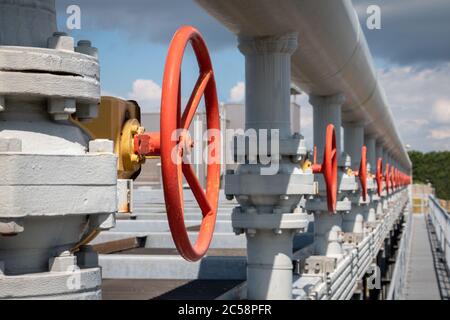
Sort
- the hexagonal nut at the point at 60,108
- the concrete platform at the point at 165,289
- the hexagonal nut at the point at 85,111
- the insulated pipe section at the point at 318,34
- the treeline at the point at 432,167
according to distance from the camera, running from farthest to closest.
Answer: the treeline at the point at 432,167, the concrete platform at the point at 165,289, the insulated pipe section at the point at 318,34, the hexagonal nut at the point at 85,111, the hexagonal nut at the point at 60,108

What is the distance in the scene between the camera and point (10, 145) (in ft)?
11.7

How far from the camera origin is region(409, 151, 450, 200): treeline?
441ft

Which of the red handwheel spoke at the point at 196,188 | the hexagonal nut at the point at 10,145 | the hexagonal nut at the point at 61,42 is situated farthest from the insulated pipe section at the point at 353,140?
the hexagonal nut at the point at 10,145

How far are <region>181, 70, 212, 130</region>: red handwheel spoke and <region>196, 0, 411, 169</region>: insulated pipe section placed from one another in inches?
173

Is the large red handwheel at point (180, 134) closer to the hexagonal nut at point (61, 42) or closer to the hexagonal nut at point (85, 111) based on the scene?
the hexagonal nut at point (85, 111)

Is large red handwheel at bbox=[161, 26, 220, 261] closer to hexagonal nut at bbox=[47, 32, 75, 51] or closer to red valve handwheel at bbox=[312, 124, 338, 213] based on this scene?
hexagonal nut at bbox=[47, 32, 75, 51]

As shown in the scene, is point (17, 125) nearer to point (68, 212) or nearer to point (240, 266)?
point (68, 212)

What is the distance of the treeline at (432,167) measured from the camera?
134 metres

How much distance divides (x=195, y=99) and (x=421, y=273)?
44.3 m

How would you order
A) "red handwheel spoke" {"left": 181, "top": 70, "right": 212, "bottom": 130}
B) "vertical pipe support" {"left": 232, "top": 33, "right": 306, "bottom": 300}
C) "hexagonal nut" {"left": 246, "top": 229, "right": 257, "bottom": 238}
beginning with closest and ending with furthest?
1. "red handwheel spoke" {"left": 181, "top": 70, "right": 212, "bottom": 130}
2. "vertical pipe support" {"left": 232, "top": 33, "right": 306, "bottom": 300}
3. "hexagonal nut" {"left": 246, "top": 229, "right": 257, "bottom": 238}

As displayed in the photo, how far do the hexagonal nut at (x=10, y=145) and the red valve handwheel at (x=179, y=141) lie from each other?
2.57 feet

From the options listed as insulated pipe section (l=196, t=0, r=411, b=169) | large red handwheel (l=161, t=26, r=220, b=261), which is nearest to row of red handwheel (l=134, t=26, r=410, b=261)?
large red handwheel (l=161, t=26, r=220, b=261)
